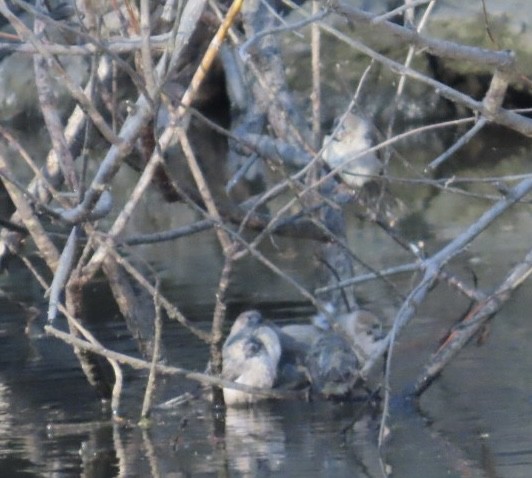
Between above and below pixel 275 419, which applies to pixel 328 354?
above

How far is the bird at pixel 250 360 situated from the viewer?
500cm

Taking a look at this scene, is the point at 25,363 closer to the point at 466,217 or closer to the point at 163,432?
the point at 163,432

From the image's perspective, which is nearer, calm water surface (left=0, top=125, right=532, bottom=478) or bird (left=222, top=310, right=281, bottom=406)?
calm water surface (left=0, top=125, right=532, bottom=478)

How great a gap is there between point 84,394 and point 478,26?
36.8 ft

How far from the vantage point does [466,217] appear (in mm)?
9859

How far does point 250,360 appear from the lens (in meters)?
5.05

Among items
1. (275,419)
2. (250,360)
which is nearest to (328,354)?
(250,360)

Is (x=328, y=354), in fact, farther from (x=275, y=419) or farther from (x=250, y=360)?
(x=275, y=419)

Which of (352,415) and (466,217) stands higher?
(466,217)

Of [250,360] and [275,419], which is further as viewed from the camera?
[250,360]

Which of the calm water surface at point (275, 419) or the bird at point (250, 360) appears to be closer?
the calm water surface at point (275, 419)

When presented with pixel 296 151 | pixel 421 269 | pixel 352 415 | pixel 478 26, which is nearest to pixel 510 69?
pixel 421 269

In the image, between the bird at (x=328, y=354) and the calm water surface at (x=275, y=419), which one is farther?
the bird at (x=328, y=354)

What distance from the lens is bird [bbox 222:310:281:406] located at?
16.4 feet
